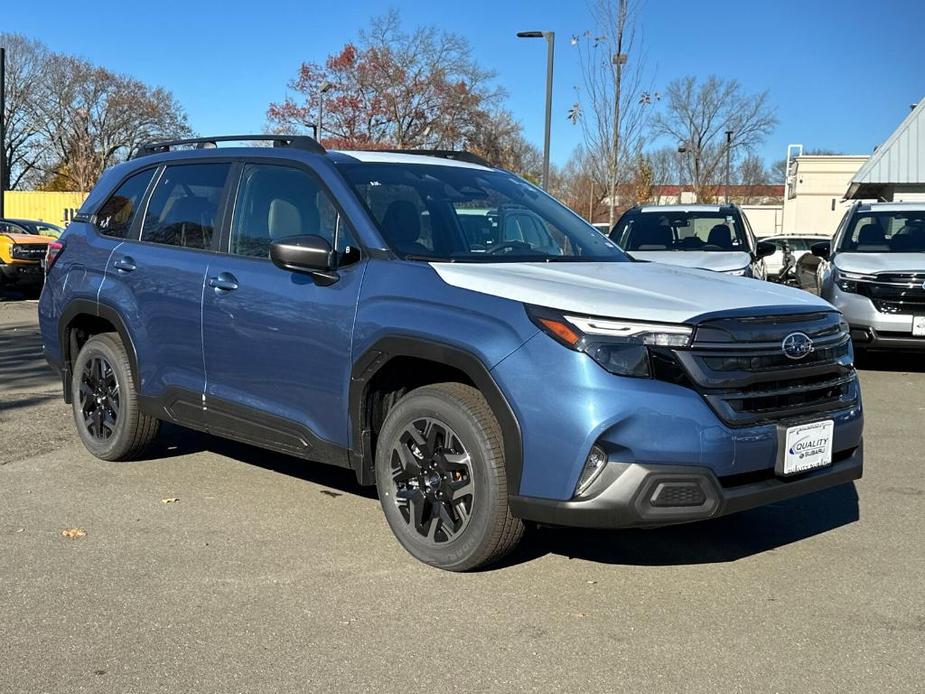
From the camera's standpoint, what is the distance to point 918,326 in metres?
9.90

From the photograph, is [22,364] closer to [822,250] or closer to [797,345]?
[797,345]

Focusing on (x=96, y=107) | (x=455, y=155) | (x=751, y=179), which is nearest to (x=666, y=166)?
(x=751, y=179)

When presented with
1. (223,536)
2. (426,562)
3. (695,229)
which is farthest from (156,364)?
(695,229)

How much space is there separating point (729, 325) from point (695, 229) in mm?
8307

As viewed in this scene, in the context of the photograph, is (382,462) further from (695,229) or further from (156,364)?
(695,229)

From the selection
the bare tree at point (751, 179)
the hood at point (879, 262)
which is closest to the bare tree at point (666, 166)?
the bare tree at point (751, 179)

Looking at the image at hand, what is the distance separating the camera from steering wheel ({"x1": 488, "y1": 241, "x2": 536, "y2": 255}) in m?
4.83

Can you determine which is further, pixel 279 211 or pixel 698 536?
pixel 279 211

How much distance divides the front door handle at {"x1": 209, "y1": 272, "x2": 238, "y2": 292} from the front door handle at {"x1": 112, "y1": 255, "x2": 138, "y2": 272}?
83 centimetres

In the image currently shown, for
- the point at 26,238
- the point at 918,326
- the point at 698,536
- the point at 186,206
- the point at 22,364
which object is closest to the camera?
the point at 698,536

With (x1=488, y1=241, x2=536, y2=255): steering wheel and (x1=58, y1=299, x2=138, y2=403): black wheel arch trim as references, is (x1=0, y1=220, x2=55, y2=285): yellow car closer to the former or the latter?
(x1=58, y1=299, x2=138, y2=403): black wheel arch trim

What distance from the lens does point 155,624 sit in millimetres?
3721

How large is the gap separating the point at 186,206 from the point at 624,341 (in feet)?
9.91

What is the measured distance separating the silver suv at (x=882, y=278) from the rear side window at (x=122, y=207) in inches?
278
